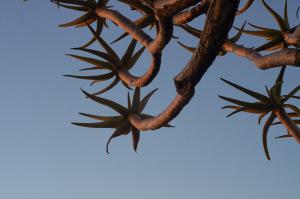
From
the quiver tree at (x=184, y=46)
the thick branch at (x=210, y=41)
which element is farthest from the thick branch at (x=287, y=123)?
the thick branch at (x=210, y=41)

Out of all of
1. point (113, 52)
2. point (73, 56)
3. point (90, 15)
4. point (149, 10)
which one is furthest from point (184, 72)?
point (90, 15)

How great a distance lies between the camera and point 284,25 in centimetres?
372

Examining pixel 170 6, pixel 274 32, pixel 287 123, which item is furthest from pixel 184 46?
pixel 170 6

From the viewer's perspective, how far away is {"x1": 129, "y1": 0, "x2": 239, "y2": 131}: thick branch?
73.7 inches

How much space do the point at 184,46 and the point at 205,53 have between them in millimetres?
2102

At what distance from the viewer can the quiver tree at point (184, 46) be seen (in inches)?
81.0

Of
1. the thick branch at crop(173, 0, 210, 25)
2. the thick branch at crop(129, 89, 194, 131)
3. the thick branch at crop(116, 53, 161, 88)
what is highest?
the thick branch at crop(173, 0, 210, 25)

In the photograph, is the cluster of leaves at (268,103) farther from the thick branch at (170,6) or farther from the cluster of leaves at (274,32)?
the thick branch at (170,6)

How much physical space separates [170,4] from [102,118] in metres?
1.75

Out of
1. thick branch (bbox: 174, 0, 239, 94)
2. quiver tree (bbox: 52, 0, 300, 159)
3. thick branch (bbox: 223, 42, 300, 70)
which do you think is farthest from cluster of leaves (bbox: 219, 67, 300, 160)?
thick branch (bbox: 174, 0, 239, 94)

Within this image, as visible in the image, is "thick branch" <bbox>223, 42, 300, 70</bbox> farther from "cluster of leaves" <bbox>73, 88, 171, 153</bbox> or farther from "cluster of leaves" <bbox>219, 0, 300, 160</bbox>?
"cluster of leaves" <bbox>73, 88, 171, 153</bbox>

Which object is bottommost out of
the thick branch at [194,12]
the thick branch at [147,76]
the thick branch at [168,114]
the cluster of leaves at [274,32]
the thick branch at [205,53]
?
the thick branch at [168,114]

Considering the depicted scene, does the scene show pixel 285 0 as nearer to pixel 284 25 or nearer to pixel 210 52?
pixel 284 25

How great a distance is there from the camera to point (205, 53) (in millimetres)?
2107
